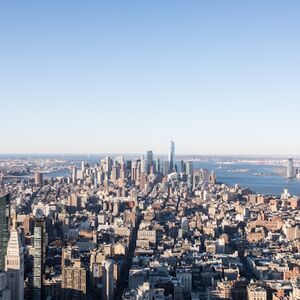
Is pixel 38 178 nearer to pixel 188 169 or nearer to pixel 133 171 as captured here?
pixel 133 171

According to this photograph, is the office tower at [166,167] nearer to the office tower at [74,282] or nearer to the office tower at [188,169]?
the office tower at [188,169]

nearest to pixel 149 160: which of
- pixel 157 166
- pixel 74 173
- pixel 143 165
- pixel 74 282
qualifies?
pixel 157 166

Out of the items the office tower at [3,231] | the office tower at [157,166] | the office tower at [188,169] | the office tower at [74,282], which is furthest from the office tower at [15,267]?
the office tower at [157,166]

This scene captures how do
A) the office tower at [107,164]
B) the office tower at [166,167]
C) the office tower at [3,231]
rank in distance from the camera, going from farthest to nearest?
1. the office tower at [166,167]
2. the office tower at [107,164]
3. the office tower at [3,231]

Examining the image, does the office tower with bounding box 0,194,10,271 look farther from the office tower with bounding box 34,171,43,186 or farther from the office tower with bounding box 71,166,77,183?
the office tower with bounding box 71,166,77,183

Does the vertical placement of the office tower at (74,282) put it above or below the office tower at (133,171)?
below

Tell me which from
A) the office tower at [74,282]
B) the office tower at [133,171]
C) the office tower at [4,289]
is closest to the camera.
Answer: the office tower at [4,289]

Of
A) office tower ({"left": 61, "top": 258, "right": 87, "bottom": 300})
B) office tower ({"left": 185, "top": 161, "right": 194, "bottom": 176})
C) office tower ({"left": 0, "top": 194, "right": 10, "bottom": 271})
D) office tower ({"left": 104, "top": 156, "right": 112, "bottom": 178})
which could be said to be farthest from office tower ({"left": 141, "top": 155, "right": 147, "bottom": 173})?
office tower ({"left": 0, "top": 194, "right": 10, "bottom": 271})
